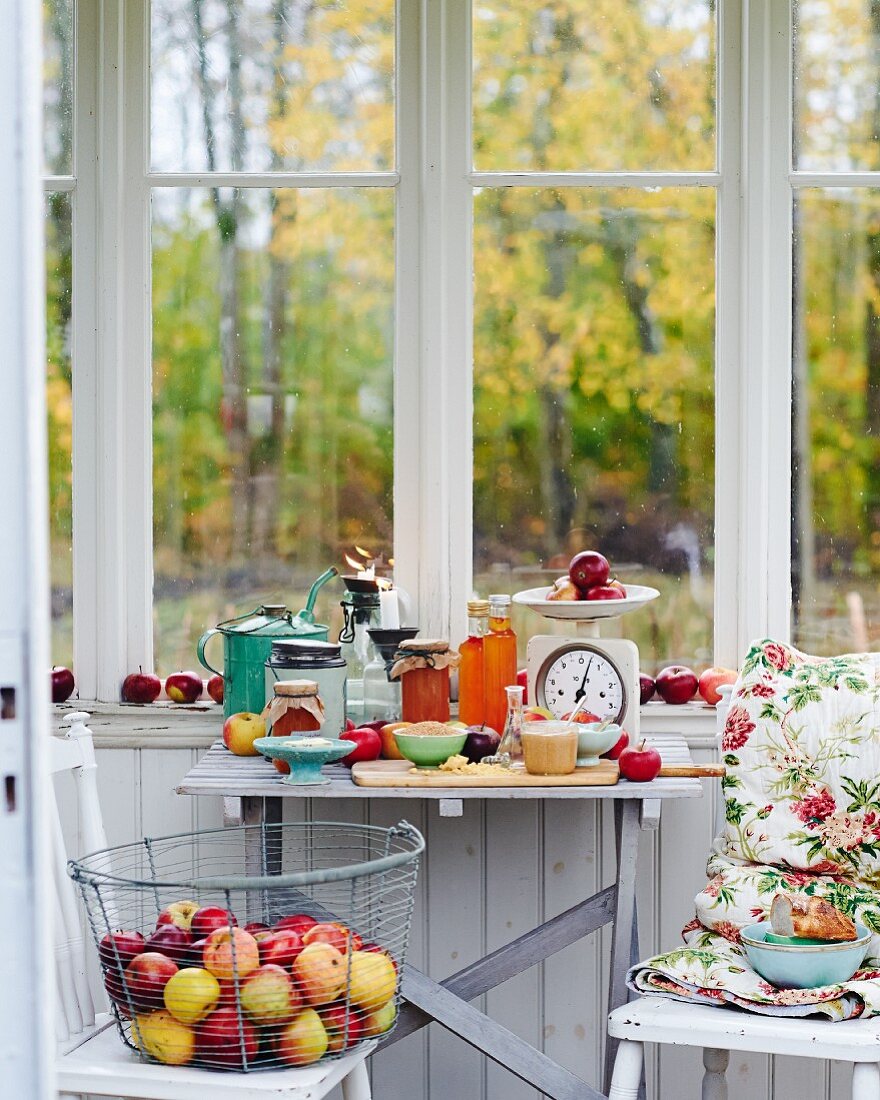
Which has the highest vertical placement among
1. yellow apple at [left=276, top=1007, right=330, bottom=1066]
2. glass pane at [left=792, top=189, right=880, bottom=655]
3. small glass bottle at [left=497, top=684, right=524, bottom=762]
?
glass pane at [left=792, top=189, right=880, bottom=655]

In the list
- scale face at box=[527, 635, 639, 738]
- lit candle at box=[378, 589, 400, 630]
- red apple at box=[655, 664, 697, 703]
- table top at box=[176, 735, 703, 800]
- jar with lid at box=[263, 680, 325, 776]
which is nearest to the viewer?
table top at box=[176, 735, 703, 800]

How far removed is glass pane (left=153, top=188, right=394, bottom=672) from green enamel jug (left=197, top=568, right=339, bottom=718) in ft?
0.80

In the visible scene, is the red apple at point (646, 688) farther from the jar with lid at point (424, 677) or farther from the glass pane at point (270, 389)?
the glass pane at point (270, 389)

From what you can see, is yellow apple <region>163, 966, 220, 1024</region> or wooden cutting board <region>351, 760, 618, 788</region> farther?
wooden cutting board <region>351, 760, 618, 788</region>

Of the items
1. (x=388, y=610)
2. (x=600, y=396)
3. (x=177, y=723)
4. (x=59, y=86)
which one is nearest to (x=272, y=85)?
(x=59, y=86)

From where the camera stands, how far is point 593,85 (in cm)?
290

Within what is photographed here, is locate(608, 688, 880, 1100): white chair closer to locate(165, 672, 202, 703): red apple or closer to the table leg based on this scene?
the table leg

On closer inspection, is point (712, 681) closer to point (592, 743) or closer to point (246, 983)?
point (592, 743)

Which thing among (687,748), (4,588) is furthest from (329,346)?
(4,588)

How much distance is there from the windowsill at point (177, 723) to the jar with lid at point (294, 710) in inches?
15.5

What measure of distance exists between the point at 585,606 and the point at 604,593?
50 mm

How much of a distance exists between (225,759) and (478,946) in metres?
0.68

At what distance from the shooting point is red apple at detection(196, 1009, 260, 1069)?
1.81 meters

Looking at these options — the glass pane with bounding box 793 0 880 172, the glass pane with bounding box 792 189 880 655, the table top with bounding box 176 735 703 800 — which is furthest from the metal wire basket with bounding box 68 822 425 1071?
the glass pane with bounding box 793 0 880 172
